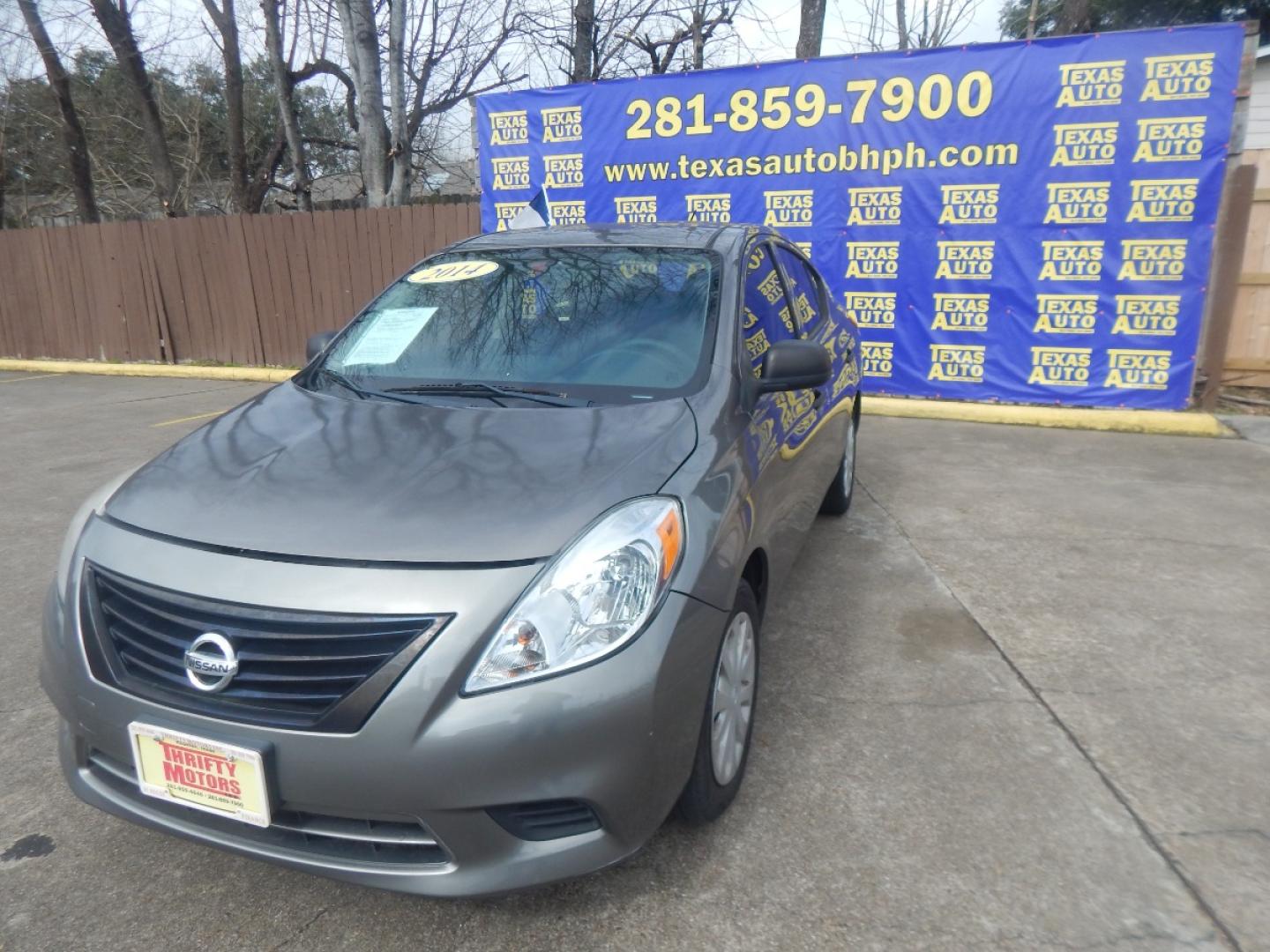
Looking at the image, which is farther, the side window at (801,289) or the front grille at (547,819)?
the side window at (801,289)

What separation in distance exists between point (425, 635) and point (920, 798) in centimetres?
157

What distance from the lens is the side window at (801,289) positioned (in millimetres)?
3998

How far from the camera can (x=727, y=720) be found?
2391 millimetres

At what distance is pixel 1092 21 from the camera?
65.4ft

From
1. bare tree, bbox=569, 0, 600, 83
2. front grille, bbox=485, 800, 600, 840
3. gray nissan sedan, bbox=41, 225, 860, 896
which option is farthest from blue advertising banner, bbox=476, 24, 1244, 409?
bare tree, bbox=569, 0, 600, 83

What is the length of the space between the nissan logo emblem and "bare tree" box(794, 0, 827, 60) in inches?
499

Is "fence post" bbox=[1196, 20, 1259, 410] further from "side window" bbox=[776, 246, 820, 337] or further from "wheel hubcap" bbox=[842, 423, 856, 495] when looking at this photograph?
"side window" bbox=[776, 246, 820, 337]

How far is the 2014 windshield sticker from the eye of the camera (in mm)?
3475

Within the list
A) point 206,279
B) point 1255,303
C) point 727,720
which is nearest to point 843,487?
point 727,720

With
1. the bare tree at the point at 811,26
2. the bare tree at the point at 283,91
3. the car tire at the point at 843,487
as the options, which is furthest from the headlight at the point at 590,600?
the bare tree at the point at 283,91

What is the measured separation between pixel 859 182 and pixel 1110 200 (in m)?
2.08

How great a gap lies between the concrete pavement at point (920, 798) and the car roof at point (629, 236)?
1.61 meters

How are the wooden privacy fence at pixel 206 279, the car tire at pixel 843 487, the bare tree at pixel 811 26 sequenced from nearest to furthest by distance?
the car tire at pixel 843 487, the wooden privacy fence at pixel 206 279, the bare tree at pixel 811 26

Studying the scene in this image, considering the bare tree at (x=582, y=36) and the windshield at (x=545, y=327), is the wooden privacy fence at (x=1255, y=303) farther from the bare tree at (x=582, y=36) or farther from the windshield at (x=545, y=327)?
the bare tree at (x=582, y=36)
